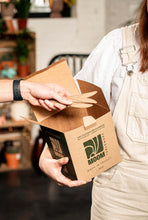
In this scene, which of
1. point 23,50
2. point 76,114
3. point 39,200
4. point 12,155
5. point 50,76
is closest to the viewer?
point 50,76

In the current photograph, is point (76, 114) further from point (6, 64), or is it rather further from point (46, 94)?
point (6, 64)

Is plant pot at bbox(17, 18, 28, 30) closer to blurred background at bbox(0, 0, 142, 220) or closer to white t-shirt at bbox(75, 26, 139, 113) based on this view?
blurred background at bbox(0, 0, 142, 220)

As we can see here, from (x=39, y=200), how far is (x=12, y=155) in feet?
2.68

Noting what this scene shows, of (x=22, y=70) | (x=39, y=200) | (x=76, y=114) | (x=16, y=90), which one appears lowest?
(x=39, y=200)

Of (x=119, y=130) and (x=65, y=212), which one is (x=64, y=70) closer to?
(x=119, y=130)

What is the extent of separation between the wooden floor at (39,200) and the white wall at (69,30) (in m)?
1.35

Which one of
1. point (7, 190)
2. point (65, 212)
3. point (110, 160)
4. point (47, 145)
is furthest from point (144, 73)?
point (7, 190)

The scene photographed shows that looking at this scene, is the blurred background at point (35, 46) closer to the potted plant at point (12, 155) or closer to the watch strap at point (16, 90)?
the potted plant at point (12, 155)

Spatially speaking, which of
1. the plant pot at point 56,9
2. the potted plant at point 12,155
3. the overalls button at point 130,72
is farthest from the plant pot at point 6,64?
the overalls button at point 130,72

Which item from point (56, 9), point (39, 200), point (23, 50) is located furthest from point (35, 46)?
point (39, 200)

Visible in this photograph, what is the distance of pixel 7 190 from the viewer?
10.2ft

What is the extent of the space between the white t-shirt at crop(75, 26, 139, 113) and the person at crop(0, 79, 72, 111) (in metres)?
0.14

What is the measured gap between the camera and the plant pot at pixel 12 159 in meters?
3.53

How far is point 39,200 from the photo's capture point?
2.90 metres
